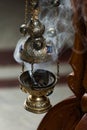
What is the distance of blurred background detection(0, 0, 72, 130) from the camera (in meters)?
1.25

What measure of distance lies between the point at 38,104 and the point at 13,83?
67cm

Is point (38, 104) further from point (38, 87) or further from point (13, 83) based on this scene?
point (13, 83)

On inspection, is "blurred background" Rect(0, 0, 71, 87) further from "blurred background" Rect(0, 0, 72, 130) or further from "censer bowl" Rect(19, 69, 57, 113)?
"censer bowl" Rect(19, 69, 57, 113)

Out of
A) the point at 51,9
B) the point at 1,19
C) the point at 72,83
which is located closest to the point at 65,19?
the point at 51,9

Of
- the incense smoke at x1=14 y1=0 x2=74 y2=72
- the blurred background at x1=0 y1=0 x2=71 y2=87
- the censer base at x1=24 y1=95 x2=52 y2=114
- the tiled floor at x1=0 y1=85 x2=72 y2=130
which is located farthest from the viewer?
the blurred background at x1=0 y1=0 x2=71 y2=87

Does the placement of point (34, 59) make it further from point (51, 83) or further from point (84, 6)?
point (84, 6)

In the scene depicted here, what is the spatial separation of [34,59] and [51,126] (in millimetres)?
160

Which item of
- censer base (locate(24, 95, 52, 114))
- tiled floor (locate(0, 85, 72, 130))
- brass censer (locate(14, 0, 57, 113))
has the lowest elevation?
tiled floor (locate(0, 85, 72, 130))

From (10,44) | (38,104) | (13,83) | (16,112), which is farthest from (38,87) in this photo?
(10,44)

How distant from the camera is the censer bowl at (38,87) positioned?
85 centimetres

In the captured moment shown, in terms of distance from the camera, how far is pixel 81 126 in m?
0.60

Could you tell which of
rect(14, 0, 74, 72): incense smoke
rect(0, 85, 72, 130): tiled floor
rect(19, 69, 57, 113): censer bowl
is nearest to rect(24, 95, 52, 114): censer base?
rect(19, 69, 57, 113): censer bowl

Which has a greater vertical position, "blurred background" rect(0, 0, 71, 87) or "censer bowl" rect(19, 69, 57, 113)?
"censer bowl" rect(19, 69, 57, 113)

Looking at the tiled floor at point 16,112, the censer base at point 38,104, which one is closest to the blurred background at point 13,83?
the tiled floor at point 16,112
